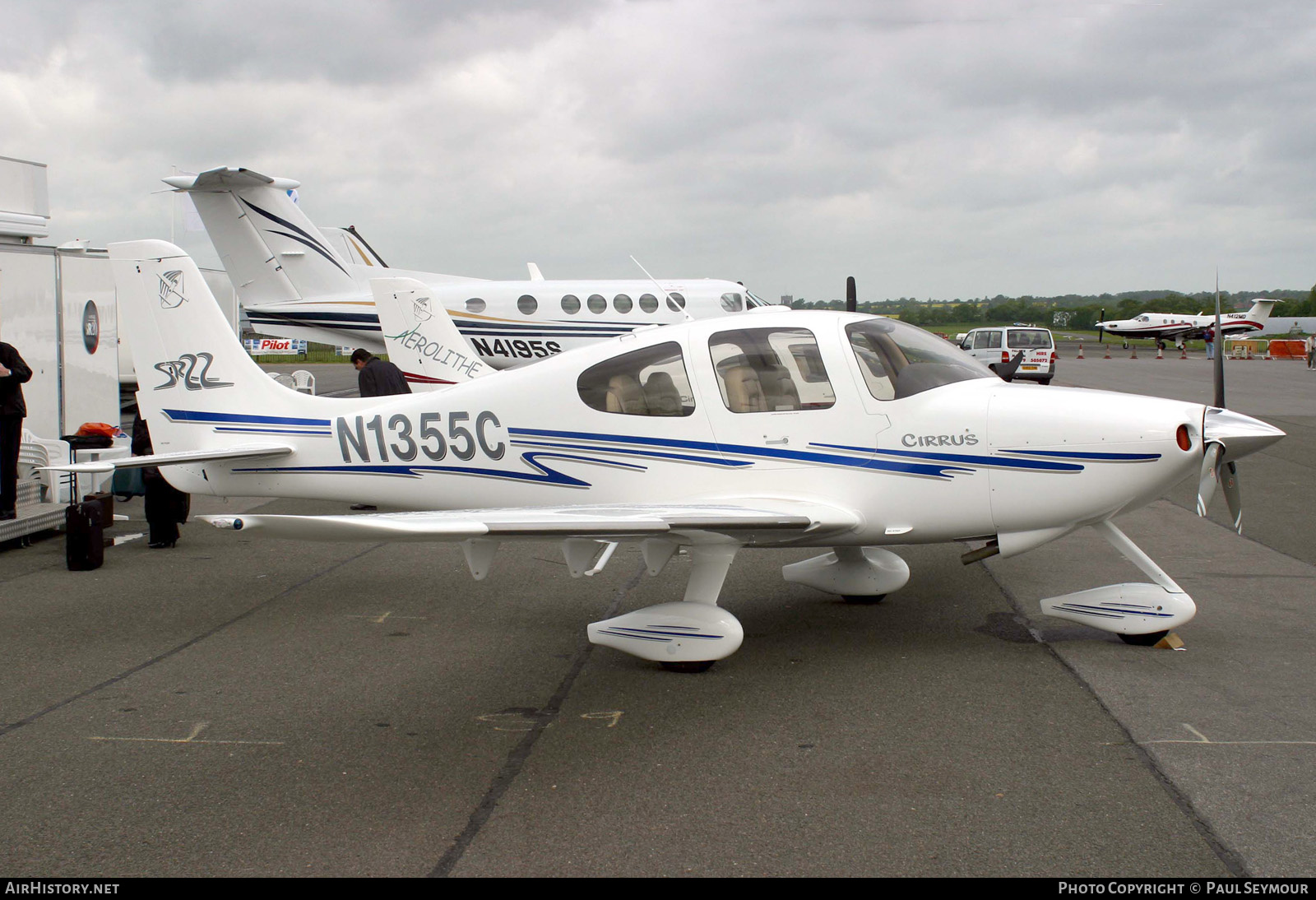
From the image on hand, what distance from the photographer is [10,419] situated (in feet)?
28.8

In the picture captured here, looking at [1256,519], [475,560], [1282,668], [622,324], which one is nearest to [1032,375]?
[622,324]

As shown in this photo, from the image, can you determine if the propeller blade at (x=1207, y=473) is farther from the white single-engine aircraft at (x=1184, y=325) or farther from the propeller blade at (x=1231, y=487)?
the white single-engine aircraft at (x=1184, y=325)

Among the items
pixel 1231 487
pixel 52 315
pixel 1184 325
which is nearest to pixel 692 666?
pixel 1231 487

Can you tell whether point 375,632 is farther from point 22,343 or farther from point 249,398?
Answer: point 22,343

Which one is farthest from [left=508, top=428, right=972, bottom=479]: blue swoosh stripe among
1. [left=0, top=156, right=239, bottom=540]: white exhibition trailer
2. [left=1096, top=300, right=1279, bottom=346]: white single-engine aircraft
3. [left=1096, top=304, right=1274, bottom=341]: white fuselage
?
[left=1096, top=300, right=1279, bottom=346]: white single-engine aircraft

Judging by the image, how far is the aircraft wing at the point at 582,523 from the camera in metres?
3.81

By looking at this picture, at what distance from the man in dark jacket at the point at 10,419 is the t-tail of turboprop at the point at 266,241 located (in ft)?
37.0

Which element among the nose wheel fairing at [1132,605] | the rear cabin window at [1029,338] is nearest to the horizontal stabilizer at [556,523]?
the nose wheel fairing at [1132,605]

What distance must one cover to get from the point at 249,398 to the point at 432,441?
1.63 metres

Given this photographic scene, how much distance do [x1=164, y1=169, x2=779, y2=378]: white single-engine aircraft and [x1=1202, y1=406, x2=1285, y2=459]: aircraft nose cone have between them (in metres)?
15.9

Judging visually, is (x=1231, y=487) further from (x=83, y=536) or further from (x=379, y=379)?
(x=379, y=379)

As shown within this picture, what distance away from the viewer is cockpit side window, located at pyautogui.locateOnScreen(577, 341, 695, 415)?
5.97 metres

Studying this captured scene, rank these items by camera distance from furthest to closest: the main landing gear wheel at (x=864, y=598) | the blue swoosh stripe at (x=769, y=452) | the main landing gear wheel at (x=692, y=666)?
the main landing gear wheel at (x=864, y=598) → the blue swoosh stripe at (x=769, y=452) → the main landing gear wheel at (x=692, y=666)
